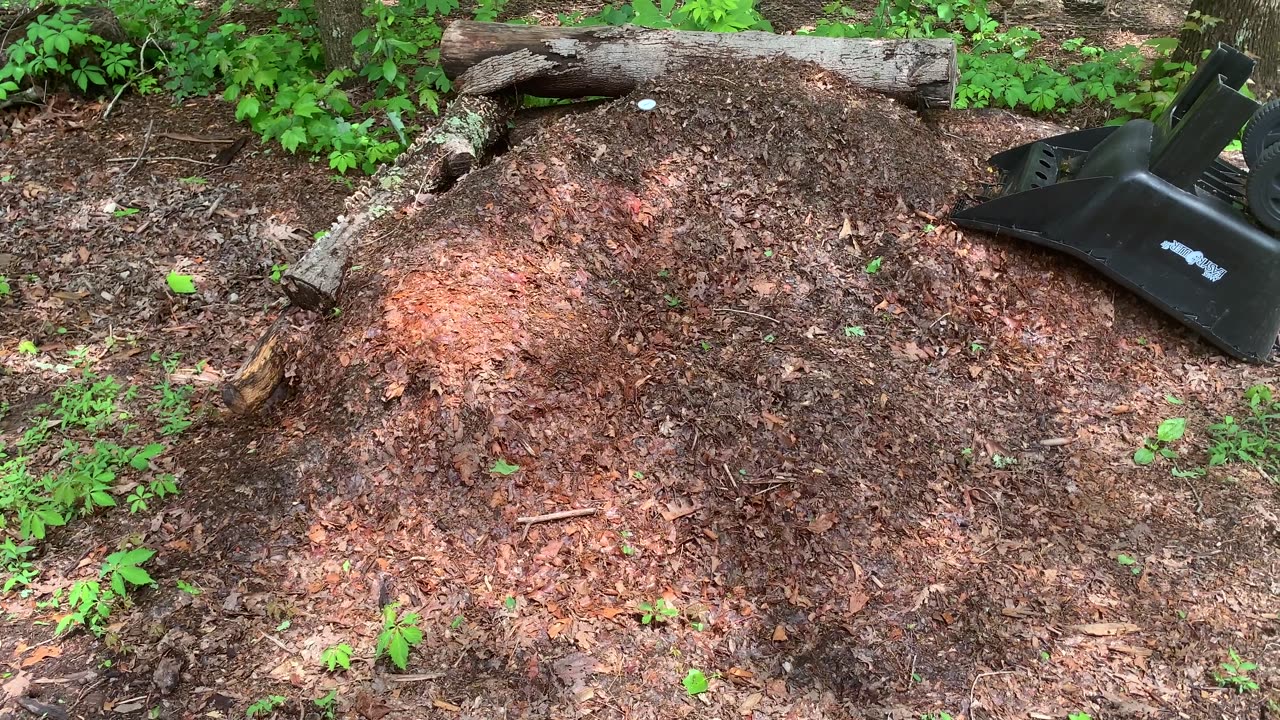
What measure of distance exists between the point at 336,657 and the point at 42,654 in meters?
1.10

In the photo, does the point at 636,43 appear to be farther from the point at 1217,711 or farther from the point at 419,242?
the point at 1217,711

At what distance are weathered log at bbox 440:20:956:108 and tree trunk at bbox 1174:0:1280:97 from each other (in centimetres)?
198

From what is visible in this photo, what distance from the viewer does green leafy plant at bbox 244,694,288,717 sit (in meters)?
2.40

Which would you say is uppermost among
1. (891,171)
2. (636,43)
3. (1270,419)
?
(636,43)

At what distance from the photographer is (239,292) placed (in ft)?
14.1

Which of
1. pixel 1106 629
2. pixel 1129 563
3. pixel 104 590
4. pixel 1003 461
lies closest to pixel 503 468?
pixel 104 590

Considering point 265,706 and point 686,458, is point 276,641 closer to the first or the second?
point 265,706

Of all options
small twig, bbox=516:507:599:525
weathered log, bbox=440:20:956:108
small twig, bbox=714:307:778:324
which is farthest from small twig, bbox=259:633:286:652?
weathered log, bbox=440:20:956:108

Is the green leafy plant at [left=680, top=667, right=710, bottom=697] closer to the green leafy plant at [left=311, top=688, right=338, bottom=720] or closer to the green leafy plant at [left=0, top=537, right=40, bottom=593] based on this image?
the green leafy plant at [left=311, top=688, right=338, bottom=720]

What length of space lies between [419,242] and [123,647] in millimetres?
2043

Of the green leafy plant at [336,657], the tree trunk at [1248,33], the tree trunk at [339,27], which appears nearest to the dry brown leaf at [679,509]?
the green leafy plant at [336,657]

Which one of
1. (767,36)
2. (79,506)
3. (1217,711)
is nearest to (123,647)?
(79,506)

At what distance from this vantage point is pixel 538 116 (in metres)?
4.96

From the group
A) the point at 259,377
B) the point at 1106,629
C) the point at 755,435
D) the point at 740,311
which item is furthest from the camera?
the point at 740,311
